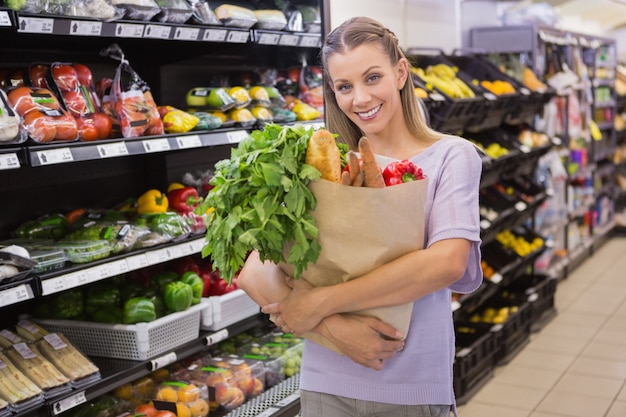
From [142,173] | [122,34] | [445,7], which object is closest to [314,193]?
[122,34]

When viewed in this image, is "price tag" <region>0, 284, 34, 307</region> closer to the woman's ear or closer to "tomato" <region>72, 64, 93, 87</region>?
"tomato" <region>72, 64, 93, 87</region>

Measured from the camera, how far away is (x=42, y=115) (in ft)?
8.79

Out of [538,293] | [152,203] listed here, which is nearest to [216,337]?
[152,203]

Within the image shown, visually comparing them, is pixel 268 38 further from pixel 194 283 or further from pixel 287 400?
pixel 287 400

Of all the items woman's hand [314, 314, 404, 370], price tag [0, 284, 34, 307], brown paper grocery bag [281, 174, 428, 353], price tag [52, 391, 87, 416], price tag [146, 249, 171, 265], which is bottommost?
price tag [52, 391, 87, 416]

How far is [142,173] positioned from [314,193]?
7.72ft

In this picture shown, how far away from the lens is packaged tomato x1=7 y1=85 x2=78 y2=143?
104 inches

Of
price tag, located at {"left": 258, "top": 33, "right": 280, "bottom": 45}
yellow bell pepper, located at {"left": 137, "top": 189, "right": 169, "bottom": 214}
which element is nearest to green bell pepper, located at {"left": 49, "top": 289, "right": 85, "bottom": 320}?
yellow bell pepper, located at {"left": 137, "top": 189, "right": 169, "bottom": 214}

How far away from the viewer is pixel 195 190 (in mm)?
3596

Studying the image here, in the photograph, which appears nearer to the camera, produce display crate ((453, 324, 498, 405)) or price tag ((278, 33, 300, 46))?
price tag ((278, 33, 300, 46))

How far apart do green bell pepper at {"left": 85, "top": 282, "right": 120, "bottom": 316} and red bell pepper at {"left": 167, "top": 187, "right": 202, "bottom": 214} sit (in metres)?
0.48

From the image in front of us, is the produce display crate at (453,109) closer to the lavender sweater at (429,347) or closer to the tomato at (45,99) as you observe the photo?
the tomato at (45,99)

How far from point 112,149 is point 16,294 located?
62 cm

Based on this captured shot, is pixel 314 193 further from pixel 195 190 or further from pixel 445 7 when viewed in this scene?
pixel 445 7
